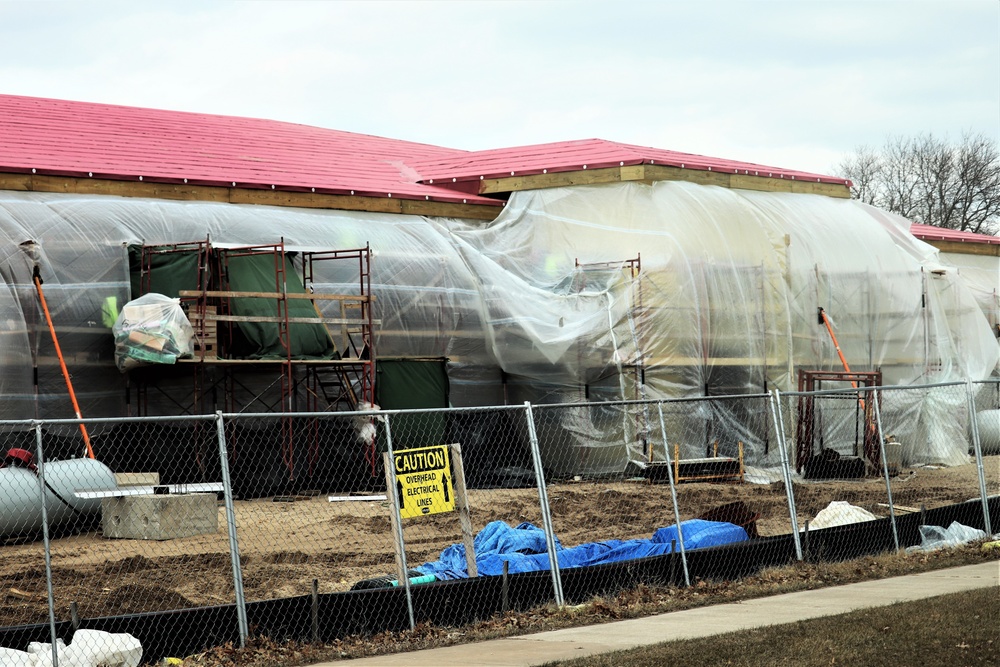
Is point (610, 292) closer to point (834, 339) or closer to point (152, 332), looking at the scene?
point (834, 339)

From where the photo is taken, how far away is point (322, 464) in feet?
69.4

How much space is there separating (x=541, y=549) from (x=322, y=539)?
4511 millimetres

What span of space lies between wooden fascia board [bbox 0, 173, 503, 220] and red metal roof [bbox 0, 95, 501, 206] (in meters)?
0.12

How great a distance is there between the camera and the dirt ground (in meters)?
11.6

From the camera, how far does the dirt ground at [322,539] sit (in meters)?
11.6

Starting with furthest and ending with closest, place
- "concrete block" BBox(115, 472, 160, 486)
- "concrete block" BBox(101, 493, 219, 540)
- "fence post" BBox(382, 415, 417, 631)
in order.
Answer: "concrete block" BBox(115, 472, 160, 486)
"concrete block" BBox(101, 493, 219, 540)
"fence post" BBox(382, 415, 417, 631)

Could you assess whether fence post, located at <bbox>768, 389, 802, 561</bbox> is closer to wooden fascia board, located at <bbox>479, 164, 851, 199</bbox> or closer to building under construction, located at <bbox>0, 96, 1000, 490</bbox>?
building under construction, located at <bbox>0, 96, 1000, 490</bbox>

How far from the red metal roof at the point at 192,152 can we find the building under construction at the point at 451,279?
10 centimetres

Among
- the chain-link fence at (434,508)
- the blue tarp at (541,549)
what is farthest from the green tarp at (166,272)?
the blue tarp at (541,549)

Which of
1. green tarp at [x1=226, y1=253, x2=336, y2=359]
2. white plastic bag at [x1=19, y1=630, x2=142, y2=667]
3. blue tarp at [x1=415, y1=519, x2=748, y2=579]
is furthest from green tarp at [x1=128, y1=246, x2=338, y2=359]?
white plastic bag at [x1=19, y1=630, x2=142, y2=667]

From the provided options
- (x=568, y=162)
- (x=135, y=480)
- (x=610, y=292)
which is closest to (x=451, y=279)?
(x=610, y=292)

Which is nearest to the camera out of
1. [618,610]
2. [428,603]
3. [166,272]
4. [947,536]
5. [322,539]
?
[428,603]

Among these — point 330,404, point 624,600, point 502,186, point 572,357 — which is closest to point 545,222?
point 502,186

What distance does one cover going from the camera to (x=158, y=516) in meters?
14.9
